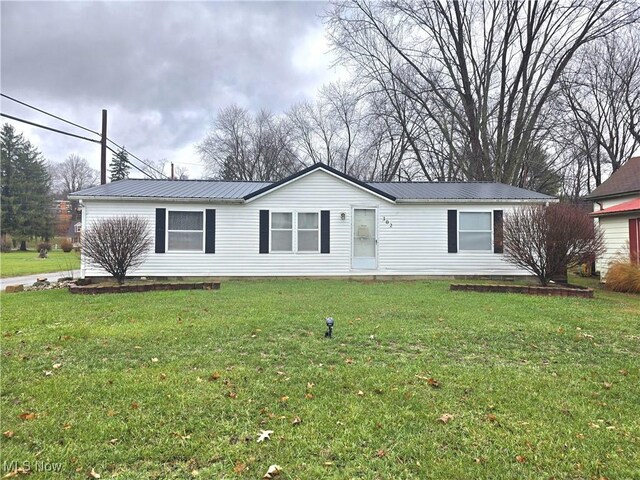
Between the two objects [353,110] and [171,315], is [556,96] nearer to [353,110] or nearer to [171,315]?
[353,110]

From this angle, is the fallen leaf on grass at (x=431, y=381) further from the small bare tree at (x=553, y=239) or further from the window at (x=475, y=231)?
the window at (x=475, y=231)

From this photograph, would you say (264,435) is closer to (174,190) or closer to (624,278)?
(174,190)

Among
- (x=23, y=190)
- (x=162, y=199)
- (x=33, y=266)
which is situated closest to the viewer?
(x=162, y=199)

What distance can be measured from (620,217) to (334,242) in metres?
9.83

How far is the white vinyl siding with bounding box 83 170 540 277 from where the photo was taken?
12.2 meters

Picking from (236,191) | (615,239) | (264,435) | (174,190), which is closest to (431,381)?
(264,435)

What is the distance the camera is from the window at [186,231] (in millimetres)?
11969

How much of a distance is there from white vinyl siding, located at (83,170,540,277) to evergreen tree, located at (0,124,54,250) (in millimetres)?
34315

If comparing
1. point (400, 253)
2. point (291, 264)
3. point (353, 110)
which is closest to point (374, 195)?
point (400, 253)

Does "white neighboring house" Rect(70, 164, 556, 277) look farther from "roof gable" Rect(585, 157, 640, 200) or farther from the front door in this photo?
"roof gable" Rect(585, 157, 640, 200)

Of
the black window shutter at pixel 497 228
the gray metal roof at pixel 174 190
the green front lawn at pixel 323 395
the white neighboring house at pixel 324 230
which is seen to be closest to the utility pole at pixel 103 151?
the gray metal roof at pixel 174 190

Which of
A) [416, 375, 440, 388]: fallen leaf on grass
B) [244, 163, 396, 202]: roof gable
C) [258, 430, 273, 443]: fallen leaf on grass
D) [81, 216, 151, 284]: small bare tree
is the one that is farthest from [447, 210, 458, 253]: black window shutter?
[258, 430, 273, 443]: fallen leaf on grass

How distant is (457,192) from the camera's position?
13.2 meters

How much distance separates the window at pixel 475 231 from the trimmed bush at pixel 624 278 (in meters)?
3.38
